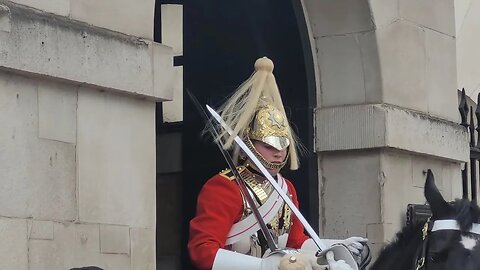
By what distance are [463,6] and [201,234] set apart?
6370mm

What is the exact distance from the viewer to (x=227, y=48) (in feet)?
26.2

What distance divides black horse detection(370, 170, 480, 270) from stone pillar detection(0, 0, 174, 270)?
4.02 ft

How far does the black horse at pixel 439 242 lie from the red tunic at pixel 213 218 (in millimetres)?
868

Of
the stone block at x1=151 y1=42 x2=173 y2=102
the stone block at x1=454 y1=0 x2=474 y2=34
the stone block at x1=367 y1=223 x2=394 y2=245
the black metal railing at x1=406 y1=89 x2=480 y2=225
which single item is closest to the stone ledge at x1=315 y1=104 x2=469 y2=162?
the stone block at x1=367 y1=223 x2=394 y2=245

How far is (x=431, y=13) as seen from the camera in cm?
827

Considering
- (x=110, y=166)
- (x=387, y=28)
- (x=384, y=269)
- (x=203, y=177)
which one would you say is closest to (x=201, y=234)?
(x=110, y=166)

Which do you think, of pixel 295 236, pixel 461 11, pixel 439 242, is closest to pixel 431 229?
pixel 439 242

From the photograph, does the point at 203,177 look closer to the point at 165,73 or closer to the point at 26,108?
the point at 165,73

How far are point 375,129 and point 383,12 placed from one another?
2.61ft

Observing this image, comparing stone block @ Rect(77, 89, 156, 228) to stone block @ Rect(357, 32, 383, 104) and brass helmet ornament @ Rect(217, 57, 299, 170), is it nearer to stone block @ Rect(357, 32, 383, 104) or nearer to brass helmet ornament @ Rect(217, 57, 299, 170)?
brass helmet ornament @ Rect(217, 57, 299, 170)

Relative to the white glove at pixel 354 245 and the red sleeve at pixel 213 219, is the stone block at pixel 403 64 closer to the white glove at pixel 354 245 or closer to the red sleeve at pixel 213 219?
the red sleeve at pixel 213 219

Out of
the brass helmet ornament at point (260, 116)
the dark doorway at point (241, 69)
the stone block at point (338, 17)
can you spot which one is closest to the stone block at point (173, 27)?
the dark doorway at point (241, 69)

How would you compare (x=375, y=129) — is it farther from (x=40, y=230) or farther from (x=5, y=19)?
(x=5, y=19)

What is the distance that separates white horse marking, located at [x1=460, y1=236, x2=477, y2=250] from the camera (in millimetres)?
5039
